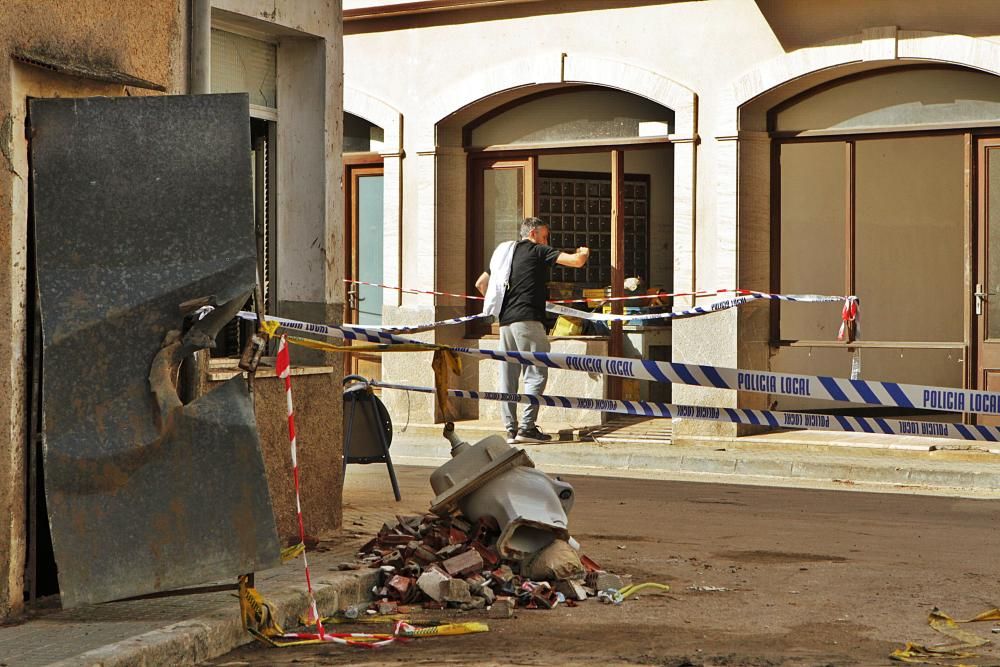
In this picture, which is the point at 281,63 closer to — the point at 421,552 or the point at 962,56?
the point at 421,552

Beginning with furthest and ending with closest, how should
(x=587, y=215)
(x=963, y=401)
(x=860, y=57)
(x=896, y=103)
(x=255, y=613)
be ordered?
(x=587, y=215), (x=896, y=103), (x=860, y=57), (x=963, y=401), (x=255, y=613)

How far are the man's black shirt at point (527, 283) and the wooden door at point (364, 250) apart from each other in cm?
309

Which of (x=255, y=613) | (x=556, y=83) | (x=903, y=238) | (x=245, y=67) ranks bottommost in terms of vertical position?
(x=255, y=613)

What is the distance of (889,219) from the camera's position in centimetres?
1906

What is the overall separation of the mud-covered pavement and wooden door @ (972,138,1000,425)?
296cm

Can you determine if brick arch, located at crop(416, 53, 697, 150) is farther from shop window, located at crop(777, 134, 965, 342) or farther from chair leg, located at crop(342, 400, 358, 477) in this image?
chair leg, located at crop(342, 400, 358, 477)

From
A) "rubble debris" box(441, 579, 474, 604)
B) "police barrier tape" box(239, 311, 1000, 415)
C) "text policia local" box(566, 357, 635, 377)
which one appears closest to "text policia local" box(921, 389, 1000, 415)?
"police barrier tape" box(239, 311, 1000, 415)

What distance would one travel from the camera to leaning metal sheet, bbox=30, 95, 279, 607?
6230 millimetres

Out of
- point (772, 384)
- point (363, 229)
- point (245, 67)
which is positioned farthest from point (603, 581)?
point (363, 229)

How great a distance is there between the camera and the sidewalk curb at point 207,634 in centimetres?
577

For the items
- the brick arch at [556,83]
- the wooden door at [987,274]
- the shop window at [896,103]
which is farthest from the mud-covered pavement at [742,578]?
the brick arch at [556,83]

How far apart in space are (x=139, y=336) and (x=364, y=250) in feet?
37.1

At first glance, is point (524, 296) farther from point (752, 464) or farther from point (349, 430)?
point (349, 430)

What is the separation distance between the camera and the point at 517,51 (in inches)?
625
